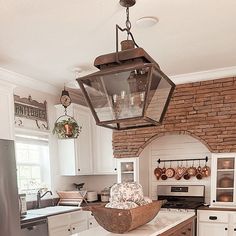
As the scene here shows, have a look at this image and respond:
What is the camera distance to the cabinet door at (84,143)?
15.8 ft

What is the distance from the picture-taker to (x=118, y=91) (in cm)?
161

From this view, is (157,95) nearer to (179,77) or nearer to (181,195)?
(179,77)

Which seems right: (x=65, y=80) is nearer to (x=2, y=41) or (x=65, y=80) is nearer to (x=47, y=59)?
(x=47, y=59)

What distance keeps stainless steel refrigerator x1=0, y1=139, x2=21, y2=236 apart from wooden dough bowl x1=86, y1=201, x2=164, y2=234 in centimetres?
122

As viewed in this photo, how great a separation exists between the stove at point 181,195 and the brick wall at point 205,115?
2.53ft

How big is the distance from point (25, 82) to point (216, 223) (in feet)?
10.6

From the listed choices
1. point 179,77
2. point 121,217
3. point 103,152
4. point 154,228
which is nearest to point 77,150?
point 103,152

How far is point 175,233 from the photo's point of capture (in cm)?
233

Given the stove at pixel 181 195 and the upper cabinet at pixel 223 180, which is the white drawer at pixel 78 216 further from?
the upper cabinet at pixel 223 180

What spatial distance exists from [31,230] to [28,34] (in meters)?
2.13

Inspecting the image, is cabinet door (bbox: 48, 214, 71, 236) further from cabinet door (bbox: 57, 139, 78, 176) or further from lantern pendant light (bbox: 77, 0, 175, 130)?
lantern pendant light (bbox: 77, 0, 175, 130)

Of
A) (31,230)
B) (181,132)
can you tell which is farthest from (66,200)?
(181,132)

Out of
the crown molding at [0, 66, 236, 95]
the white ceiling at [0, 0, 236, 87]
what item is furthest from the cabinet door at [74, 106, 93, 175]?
the white ceiling at [0, 0, 236, 87]

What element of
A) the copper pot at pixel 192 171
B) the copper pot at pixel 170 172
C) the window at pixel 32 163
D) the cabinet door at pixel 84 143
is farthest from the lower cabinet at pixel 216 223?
the window at pixel 32 163
